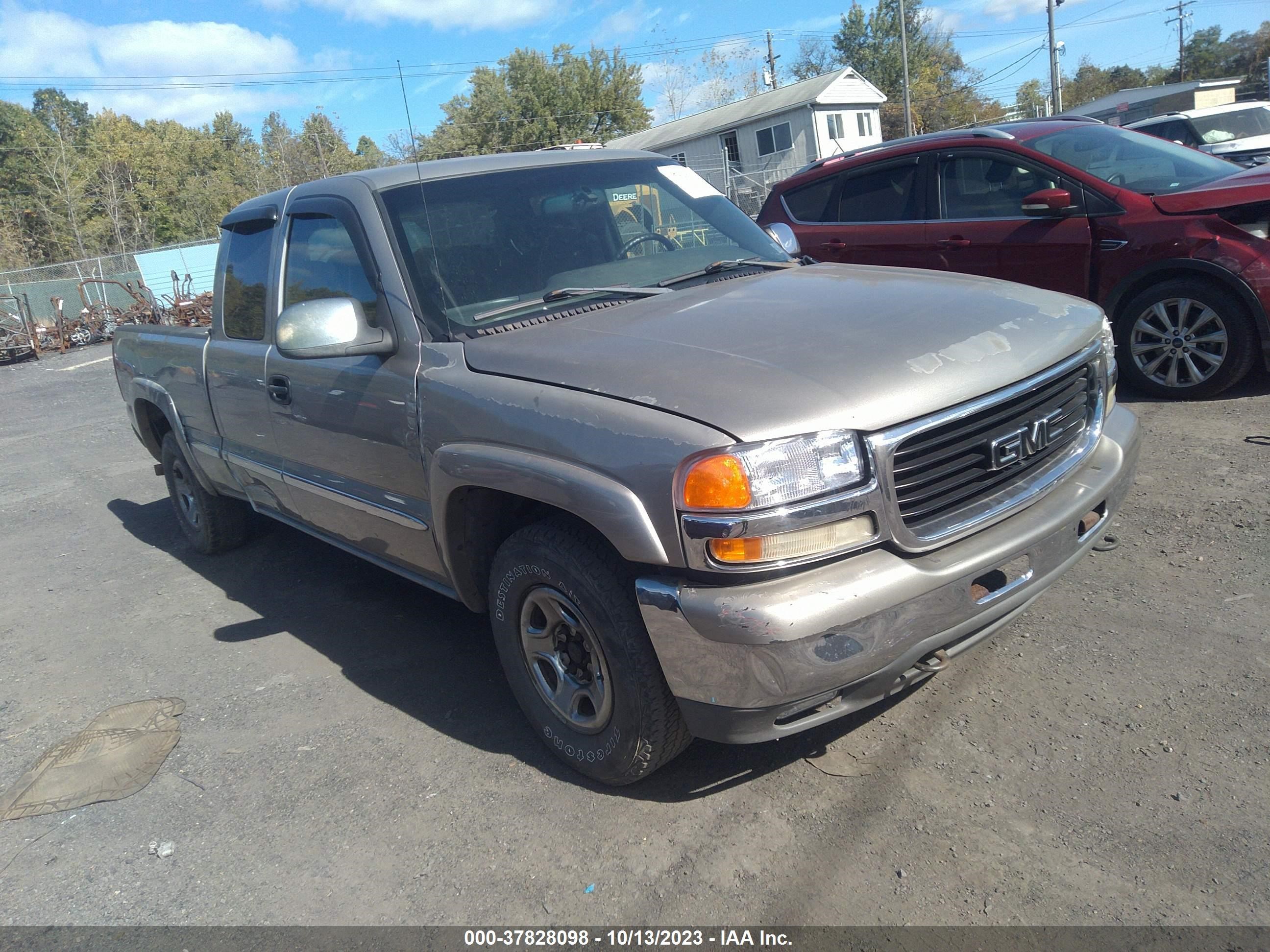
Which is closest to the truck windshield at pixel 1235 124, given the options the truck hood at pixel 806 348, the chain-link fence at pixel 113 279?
the truck hood at pixel 806 348

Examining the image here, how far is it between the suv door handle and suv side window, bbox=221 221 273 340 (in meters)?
0.31

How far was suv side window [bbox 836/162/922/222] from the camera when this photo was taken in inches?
268

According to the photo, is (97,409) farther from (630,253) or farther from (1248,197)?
(1248,197)

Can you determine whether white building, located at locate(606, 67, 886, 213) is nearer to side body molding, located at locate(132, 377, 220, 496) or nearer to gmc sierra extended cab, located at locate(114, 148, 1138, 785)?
side body molding, located at locate(132, 377, 220, 496)

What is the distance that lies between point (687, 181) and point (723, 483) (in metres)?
2.38

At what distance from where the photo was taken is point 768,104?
139ft

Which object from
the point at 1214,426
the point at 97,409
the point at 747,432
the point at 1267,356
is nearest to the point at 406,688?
the point at 747,432

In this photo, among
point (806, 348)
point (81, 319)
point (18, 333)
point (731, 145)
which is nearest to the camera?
point (806, 348)

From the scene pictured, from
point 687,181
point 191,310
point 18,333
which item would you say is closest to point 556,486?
point 687,181

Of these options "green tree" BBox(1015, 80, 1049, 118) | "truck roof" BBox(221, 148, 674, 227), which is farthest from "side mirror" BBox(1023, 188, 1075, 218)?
"green tree" BBox(1015, 80, 1049, 118)

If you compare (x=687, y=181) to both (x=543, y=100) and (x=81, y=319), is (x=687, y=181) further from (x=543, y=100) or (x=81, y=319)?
(x=543, y=100)

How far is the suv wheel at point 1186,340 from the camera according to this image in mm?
5547

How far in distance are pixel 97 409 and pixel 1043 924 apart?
1338 cm

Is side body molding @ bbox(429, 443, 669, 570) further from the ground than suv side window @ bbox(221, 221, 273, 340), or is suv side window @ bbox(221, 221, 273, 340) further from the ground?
suv side window @ bbox(221, 221, 273, 340)
